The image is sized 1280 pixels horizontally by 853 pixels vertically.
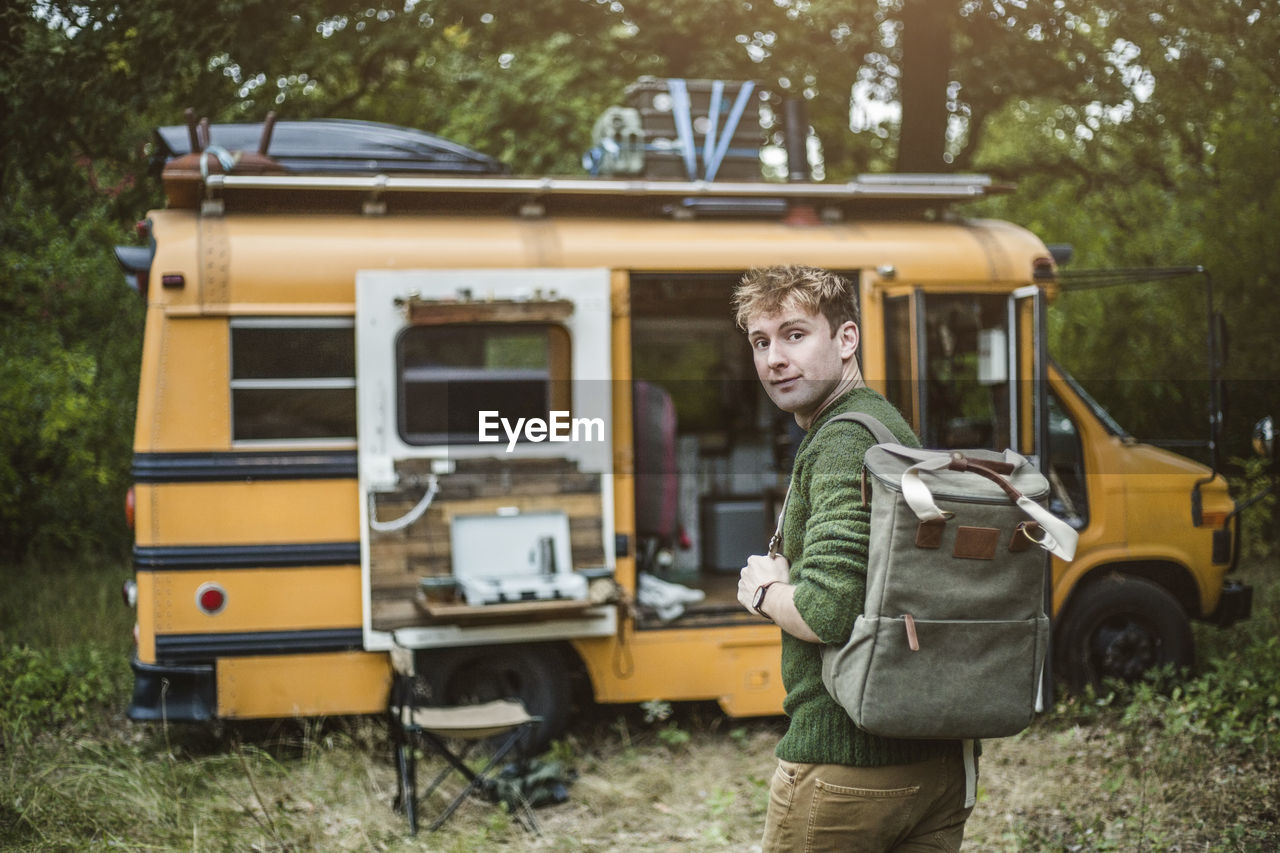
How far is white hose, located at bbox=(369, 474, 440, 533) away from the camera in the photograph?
5535mm

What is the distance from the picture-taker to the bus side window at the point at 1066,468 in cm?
646

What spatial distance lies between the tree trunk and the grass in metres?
4.61

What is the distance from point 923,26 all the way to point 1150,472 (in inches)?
183

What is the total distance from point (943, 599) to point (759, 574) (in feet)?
1.23

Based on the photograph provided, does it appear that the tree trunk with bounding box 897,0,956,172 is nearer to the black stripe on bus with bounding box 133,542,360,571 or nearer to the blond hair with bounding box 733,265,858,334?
the black stripe on bus with bounding box 133,542,360,571

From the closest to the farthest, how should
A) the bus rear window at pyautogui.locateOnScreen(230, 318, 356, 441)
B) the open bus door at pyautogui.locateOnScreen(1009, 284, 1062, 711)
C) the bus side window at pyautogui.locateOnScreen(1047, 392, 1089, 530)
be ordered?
1. the bus rear window at pyautogui.locateOnScreen(230, 318, 356, 441)
2. the open bus door at pyautogui.locateOnScreen(1009, 284, 1062, 711)
3. the bus side window at pyautogui.locateOnScreen(1047, 392, 1089, 530)

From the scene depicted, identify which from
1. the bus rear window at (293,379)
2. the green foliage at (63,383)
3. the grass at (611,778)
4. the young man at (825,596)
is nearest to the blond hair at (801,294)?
the young man at (825,596)

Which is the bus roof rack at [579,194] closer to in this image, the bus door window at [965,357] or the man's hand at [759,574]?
the bus door window at [965,357]

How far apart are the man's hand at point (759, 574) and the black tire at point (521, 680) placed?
11.5ft

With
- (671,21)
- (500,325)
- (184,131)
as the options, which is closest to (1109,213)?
(671,21)

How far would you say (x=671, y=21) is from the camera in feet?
35.1

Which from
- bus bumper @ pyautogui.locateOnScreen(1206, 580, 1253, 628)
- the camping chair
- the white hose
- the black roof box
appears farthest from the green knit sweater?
bus bumper @ pyautogui.locateOnScreen(1206, 580, 1253, 628)

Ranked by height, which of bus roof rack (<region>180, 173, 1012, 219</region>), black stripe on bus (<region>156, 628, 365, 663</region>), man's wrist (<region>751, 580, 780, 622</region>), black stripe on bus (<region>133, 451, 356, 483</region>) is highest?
bus roof rack (<region>180, 173, 1012, 219</region>)

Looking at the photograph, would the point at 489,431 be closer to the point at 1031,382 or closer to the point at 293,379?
the point at 293,379
